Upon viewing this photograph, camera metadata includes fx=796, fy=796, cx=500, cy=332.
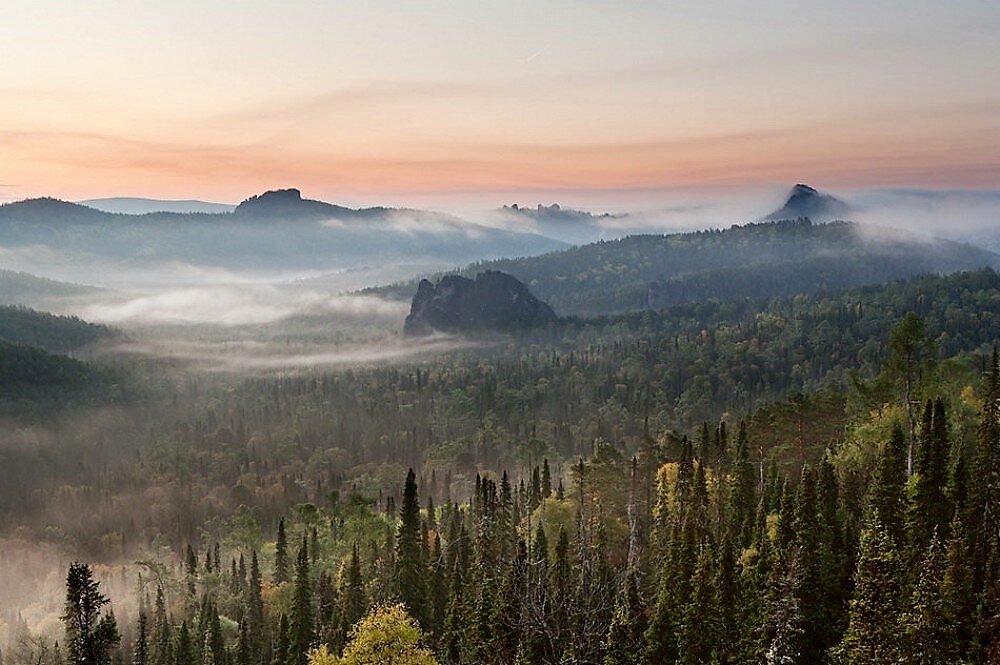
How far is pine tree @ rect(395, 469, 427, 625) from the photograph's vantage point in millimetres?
85688

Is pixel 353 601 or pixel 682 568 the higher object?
pixel 682 568

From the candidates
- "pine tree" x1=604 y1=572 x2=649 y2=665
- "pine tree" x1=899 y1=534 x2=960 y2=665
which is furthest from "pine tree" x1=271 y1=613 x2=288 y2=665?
"pine tree" x1=899 y1=534 x2=960 y2=665

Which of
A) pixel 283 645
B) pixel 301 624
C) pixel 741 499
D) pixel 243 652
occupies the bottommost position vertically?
pixel 243 652

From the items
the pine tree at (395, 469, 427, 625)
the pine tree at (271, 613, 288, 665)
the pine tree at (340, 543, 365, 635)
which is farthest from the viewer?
the pine tree at (271, 613, 288, 665)

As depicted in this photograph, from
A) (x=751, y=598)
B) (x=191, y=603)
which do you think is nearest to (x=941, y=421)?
(x=751, y=598)

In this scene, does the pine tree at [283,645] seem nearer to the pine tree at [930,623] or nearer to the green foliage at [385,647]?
the green foliage at [385,647]

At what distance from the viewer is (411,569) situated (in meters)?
86.4

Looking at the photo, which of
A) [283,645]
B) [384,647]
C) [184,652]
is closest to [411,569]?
[283,645]

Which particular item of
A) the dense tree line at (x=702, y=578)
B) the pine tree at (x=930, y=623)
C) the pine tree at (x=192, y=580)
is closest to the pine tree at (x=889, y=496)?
the dense tree line at (x=702, y=578)

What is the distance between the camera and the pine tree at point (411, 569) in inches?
3374

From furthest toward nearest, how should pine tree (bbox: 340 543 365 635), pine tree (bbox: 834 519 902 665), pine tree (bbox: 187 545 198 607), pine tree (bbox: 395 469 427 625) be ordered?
pine tree (bbox: 187 545 198 607) → pine tree (bbox: 340 543 365 635) → pine tree (bbox: 395 469 427 625) → pine tree (bbox: 834 519 902 665)

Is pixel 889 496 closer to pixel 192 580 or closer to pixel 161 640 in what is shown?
pixel 161 640

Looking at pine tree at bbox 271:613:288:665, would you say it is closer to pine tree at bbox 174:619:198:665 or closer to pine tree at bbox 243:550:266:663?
pine tree at bbox 174:619:198:665

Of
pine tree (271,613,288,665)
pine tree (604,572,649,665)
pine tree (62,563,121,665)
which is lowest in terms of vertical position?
pine tree (271,613,288,665)
